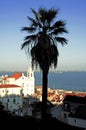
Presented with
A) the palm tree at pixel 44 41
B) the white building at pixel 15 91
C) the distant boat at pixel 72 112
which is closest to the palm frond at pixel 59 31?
the palm tree at pixel 44 41

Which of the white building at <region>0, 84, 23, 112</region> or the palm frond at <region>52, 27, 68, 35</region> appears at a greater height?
the palm frond at <region>52, 27, 68, 35</region>

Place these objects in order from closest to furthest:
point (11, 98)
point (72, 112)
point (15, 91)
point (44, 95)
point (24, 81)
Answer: point (44, 95) → point (72, 112) → point (11, 98) → point (15, 91) → point (24, 81)

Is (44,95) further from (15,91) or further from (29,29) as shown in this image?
(15,91)

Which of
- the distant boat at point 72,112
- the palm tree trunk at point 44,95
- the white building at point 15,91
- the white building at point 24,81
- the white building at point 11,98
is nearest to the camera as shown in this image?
the palm tree trunk at point 44,95

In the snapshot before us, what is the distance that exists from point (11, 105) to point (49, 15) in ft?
192

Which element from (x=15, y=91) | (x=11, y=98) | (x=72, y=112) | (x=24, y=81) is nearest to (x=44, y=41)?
(x=72, y=112)

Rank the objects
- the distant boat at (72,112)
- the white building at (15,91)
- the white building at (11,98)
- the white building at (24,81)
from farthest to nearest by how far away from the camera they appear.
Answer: the white building at (24,81), the white building at (15,91), the white building at (11,98), the distant boat at (72,112)

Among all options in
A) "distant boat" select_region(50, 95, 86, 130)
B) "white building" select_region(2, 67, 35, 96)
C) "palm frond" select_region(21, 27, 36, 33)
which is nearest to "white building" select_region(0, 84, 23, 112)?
"white building" select_region(2, 67, 35, 96)

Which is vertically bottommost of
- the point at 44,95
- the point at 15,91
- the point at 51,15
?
the point at 44,95

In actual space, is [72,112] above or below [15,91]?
below

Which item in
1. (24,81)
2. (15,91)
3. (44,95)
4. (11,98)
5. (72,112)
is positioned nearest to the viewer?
(44,95)

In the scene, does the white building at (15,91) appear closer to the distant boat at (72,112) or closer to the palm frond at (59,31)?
the distant boat at (72,112)

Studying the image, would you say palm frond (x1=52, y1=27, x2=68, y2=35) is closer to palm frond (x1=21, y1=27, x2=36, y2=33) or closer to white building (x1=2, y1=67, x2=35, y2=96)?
palm frond (x1=21, y1=27, x2=36, y2=33)

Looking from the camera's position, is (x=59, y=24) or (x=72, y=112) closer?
(x=59, y=24)
